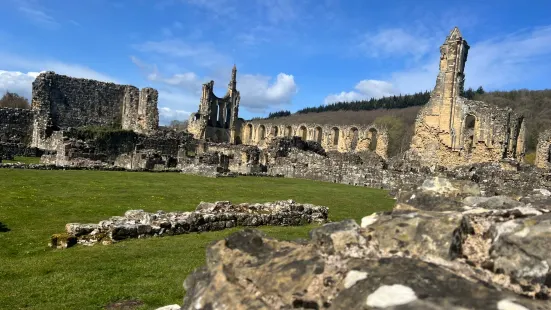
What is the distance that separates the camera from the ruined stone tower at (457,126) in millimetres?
31516

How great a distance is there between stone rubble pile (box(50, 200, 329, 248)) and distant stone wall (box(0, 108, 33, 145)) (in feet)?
102

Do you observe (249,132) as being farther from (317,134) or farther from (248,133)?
(317,134)

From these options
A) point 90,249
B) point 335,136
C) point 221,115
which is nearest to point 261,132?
point 221,115

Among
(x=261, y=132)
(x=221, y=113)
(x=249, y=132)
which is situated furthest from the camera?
(x=221, y=113)

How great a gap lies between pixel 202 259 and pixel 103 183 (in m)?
10.6

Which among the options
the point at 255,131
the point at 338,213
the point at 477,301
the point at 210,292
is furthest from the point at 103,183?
the point at 255,131

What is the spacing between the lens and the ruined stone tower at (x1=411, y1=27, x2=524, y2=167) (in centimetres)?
3152

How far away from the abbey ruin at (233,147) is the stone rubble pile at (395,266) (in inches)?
843

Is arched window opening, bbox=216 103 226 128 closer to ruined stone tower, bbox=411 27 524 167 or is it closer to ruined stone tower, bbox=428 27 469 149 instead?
ruined stone tower, bbox=411 27 524 167

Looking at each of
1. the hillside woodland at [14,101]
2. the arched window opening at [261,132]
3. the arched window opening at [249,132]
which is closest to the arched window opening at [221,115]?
the arched window opening at [249,132]

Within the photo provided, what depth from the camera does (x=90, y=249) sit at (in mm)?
8102

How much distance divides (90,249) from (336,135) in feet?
158

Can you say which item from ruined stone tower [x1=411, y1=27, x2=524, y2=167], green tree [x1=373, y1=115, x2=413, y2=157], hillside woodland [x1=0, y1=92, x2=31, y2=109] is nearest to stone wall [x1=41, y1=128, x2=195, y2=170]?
ruined stone tower [x1=411, y1=27, x2=524, y2=167]

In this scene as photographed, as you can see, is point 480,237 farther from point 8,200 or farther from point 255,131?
point 255,131
